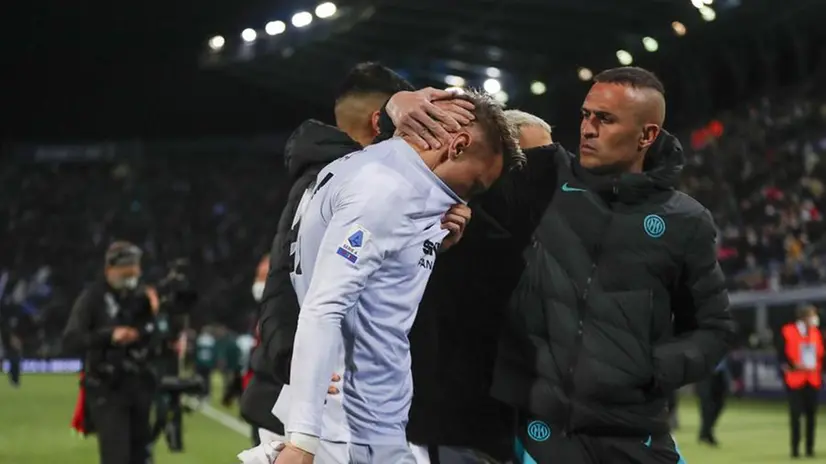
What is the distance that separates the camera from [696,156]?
35.4 m

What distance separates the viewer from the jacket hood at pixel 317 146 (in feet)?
14.7

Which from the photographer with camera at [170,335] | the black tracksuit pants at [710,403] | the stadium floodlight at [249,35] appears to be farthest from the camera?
the stadium floodlight at [249,35]

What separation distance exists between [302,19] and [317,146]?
35714mm

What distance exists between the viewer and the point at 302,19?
39.5m

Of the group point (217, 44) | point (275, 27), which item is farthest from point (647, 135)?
point (217, 44)

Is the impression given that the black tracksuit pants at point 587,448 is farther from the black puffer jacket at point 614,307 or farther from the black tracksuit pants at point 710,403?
the black tracksuit pants at point 710,403

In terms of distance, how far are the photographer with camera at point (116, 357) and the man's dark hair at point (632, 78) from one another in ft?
20.0

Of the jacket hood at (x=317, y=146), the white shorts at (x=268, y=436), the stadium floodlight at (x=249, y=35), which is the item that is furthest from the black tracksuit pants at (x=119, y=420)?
the stadium floodlight at (x=249, y=35)

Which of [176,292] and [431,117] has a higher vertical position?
[431,117]

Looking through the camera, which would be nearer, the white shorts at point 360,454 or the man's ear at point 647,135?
the white shorts at point 360,454

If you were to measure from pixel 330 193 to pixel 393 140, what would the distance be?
268mm

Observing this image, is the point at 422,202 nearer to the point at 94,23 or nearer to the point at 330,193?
the point at 330,193

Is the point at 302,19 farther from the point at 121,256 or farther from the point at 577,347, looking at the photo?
the point at 577,347

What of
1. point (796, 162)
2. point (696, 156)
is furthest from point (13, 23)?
point (796, 162)
